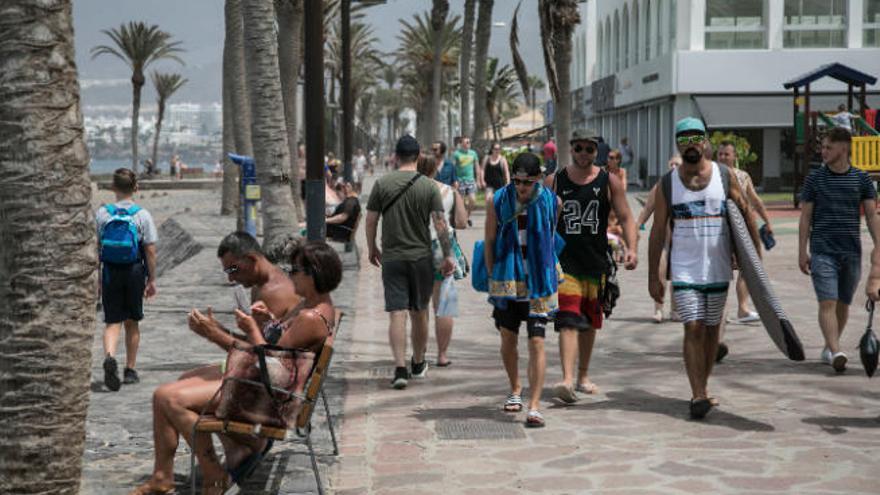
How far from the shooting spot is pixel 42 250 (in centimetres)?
407

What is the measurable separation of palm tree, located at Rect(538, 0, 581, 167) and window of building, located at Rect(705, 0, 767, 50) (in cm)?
1622

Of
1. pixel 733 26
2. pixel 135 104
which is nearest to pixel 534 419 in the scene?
pixel 733 26

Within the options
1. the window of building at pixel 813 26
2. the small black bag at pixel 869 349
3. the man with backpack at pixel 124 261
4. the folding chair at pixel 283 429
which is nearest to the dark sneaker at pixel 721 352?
the small black bag at pixel 869 349

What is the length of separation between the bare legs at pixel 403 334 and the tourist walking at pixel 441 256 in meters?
0.35

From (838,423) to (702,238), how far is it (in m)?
1.28

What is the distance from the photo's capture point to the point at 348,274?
17.2m

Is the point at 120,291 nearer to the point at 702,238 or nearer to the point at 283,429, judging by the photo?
the point at 283,429

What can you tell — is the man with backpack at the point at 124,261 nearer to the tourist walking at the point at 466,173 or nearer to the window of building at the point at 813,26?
the tourist walking at the point at 466,173

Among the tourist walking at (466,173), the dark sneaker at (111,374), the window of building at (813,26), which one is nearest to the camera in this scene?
the dark sneaker at (111,374)

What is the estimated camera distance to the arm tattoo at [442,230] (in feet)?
29.4

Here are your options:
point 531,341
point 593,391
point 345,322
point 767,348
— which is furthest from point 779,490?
point 345,322

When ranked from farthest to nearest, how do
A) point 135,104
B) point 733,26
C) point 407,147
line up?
point 135,104 → point 733,26 → point 407,147

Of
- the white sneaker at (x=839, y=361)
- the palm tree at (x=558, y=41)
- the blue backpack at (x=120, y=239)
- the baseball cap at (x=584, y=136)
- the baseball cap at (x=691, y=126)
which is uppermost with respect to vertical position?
the palm tree at (x=558, y=41)

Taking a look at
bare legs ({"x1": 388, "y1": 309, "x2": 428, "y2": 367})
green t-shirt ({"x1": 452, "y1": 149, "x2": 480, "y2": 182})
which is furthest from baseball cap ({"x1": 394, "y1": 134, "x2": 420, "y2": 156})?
green t-shirt ({"x1": 452, "y1": 149, "x2": 480, "y2": 182})
